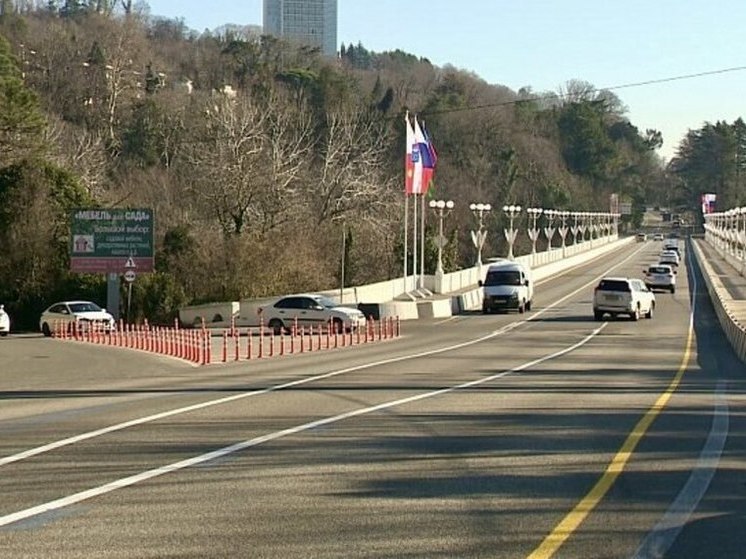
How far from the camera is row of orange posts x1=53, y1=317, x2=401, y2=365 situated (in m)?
36.4

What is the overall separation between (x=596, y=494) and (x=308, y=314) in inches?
1599

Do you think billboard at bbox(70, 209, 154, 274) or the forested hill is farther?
the forested hill

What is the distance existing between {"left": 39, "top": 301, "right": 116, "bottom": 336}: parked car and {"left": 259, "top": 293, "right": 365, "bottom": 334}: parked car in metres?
6.35

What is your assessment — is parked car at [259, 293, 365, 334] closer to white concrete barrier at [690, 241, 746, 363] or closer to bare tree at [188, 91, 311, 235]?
white concrete barrier at [690, 241, 746, 363]

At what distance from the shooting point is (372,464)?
12.7 meters

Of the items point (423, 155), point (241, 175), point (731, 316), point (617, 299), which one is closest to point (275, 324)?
point (423, 155)

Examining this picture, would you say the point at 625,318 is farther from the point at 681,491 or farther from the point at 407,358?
the point at 681,491

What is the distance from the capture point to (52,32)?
120000 millimetres

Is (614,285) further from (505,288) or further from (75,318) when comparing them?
(75,318)

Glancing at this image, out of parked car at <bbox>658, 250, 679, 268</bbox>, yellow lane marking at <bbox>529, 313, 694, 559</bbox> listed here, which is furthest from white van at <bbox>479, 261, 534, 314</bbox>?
yellow lane marking at <bbox>529, 313, 694, 559</bbox>

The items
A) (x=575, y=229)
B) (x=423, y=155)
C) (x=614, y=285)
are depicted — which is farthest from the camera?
(x=575, y=229)

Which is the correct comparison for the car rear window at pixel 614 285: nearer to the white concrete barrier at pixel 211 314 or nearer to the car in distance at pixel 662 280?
the white concrete barrier at pixel 211 314

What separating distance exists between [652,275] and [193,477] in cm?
7135

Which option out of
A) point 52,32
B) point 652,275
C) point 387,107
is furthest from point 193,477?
point 387,107
